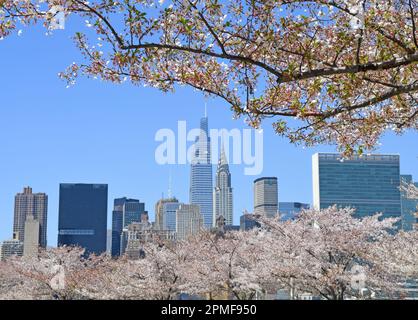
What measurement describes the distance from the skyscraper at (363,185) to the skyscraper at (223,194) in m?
17.6

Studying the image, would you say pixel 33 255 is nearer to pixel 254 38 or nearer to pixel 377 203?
pixel 254 38

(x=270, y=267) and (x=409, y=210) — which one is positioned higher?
(x=409, y=210)

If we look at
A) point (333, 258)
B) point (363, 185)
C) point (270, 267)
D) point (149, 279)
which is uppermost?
point (363, 185)

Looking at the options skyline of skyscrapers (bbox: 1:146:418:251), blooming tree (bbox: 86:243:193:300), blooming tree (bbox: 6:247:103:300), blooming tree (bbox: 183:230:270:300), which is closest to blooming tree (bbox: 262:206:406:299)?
blooming tree (bbox: 183:230:270:300)

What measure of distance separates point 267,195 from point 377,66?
3677 inches

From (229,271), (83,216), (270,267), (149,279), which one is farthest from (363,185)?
(270,267)

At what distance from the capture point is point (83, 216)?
104000 millimetres

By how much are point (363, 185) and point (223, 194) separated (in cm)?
2813

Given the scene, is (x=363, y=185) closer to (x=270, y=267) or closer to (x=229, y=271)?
(x=229, y=271)

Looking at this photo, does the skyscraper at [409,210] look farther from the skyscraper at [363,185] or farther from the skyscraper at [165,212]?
the skyscraper at [165,212]

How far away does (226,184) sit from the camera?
11844 cm

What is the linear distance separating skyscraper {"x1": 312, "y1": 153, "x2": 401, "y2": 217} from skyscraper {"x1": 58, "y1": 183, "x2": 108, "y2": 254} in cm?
4272

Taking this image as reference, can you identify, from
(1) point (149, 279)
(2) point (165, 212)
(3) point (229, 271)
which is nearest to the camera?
(3) point (229, 271)
